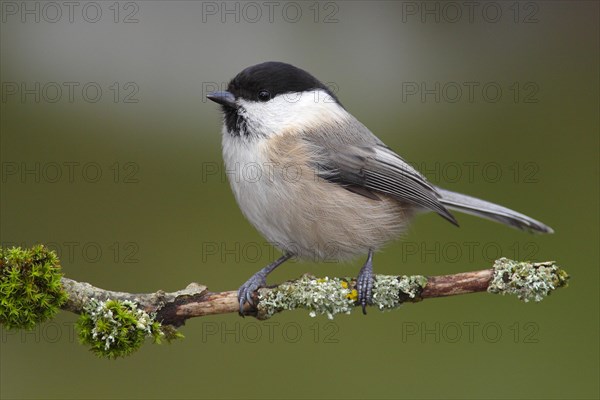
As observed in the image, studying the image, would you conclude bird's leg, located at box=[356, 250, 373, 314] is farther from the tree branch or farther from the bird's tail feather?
the bird's tail feather

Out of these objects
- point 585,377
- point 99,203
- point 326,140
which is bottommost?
point 585,377

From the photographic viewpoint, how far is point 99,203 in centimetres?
420

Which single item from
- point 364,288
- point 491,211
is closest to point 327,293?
point 364,288

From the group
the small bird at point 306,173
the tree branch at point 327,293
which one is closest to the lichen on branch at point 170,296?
the tree branch at point 327,293

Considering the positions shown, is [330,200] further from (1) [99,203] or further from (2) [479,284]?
(1) [99,203]

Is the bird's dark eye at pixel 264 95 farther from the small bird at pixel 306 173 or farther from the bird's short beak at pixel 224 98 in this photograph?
the bird's short beak at pixel 224 98

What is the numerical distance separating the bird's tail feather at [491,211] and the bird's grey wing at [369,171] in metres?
0.18

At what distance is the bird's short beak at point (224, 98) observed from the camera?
293cm

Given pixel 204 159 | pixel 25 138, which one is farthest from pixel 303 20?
pixel 25 138

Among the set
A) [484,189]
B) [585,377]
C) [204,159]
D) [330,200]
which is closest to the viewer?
[330,200]

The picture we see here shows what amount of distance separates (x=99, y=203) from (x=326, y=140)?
179 cm

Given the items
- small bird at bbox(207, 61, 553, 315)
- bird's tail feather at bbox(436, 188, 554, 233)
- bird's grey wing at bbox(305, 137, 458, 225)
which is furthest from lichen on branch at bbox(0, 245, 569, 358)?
bird's tail feather at bbox(436, 188, 554, 233)

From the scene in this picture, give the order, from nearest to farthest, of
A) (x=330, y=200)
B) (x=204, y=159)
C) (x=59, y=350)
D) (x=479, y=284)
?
(x=479, y=284), (x=330, y=200), (x=59, y=350), (x=204, y=159)

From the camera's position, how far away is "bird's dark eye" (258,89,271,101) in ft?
9.65
